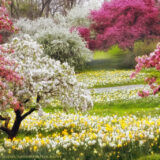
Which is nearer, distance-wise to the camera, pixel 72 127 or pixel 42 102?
pixel 42 102

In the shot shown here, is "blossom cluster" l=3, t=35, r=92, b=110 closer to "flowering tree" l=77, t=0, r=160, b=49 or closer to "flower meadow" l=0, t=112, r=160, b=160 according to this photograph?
"flower meadow" l=0, t=112, r=160, b=160

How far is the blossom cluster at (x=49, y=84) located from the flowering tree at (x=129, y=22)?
938 inches

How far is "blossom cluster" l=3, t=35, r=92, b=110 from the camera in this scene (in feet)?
23.7

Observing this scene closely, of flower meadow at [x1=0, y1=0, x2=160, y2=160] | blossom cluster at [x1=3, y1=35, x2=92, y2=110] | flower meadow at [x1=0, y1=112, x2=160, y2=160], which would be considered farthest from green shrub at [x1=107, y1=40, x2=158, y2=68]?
flower meadow at [x1=0, y1=112, x2=160, y2=160]

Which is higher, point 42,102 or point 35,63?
point 35,63

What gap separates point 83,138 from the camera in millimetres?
6508

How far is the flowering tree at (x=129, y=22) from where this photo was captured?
31125mm

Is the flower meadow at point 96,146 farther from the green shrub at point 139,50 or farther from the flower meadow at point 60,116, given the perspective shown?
the green shrub at point 139,50

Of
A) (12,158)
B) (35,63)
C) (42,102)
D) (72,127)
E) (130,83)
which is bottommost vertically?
(130,83)

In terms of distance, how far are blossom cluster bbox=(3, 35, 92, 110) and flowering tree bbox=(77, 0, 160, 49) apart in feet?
78.2

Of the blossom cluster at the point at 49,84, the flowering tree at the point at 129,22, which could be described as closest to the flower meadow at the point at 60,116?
the blossom cluster at the point at 49,84

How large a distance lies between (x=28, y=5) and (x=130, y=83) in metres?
38.4

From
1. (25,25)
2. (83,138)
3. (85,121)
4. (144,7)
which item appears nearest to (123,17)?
(144,7)

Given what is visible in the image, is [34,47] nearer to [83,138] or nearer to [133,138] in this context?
[83,138]
